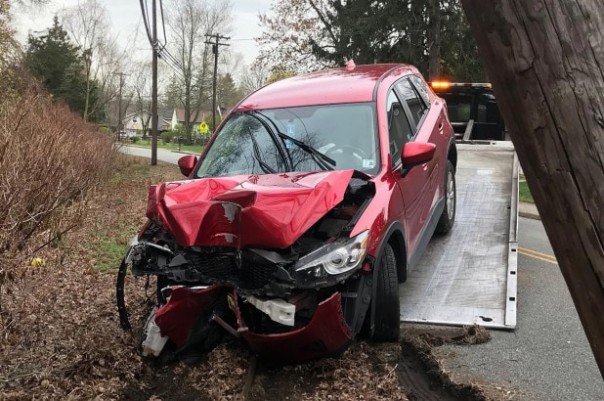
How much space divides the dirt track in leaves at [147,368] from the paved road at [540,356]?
21 cm

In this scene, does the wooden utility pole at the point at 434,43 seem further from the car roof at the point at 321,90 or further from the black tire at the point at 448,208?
the car roof at the point at 321,90

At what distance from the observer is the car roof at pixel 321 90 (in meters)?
5.34

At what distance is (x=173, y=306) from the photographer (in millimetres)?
3988

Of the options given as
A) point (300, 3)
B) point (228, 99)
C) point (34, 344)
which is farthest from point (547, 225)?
point (228, 99)

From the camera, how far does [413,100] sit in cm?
622

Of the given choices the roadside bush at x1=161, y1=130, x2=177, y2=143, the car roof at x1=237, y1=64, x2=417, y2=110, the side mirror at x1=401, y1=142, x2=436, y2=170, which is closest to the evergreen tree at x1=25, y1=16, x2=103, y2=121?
the car roof at x1=237, y1=64, x2=417, y2=110

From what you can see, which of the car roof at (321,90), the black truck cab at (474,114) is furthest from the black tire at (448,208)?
the black truck cab at (474,114)

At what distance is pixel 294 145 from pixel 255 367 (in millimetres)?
1893

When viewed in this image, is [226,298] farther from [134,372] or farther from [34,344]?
[34,344]

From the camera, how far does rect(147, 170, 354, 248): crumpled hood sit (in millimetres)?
3602

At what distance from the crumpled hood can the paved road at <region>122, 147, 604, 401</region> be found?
1.50 metres

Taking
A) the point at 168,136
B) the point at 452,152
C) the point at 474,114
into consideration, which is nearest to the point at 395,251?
the point at 452,152

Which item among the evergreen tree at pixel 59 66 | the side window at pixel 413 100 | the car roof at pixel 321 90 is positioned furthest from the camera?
the evergreen tree at pixel 59 66

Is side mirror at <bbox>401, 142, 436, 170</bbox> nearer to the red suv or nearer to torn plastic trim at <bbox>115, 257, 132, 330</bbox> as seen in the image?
the red suv
